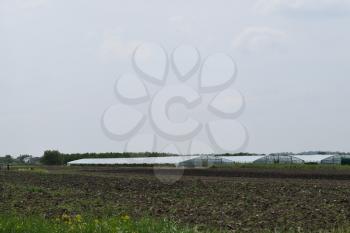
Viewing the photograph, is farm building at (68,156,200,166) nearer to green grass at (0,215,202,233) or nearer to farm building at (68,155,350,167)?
farm building at (68,155,350,167)

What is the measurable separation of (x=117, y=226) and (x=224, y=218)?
4.96 metres

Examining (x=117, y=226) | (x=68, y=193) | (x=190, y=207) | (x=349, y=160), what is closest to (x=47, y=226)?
(x=117, y=226)

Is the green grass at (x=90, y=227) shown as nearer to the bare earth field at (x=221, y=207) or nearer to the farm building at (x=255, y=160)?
the bare earth field at (x=221, y=207)

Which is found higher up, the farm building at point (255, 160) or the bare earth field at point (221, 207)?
the farm building at point (255, 160)

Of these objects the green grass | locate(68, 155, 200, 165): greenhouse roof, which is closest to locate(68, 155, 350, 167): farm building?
locate(68, 155, 200, 165): greenhouse roof

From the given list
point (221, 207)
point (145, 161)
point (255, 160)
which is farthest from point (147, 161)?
point (221, 207)

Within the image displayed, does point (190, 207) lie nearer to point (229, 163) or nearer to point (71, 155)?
point (229, 163)

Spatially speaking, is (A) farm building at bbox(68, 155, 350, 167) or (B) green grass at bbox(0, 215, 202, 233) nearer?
(B) green grass at bbox(0, 215, 202, 233)

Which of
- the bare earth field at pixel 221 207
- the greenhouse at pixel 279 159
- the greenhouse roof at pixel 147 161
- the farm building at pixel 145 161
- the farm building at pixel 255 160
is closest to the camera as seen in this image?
the bare earth field at pixel 221 207

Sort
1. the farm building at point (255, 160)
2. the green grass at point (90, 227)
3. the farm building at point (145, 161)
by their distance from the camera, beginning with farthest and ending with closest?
the farm building at point (145, 161) < the farm building at point (255, 160) < the green grass at point (90, 227)

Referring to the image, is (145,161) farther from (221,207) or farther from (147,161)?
(221,207)

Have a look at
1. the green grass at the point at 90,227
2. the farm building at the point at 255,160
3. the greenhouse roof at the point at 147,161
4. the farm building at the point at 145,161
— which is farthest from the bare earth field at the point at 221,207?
the greenhouse roof at the point at 147,161

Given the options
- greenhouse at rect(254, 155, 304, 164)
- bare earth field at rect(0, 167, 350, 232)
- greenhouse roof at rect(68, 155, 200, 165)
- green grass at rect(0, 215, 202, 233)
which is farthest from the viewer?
greenhouse roof at rect(68, 155, 200, 165)

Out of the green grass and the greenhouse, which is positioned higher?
the greenhouse
